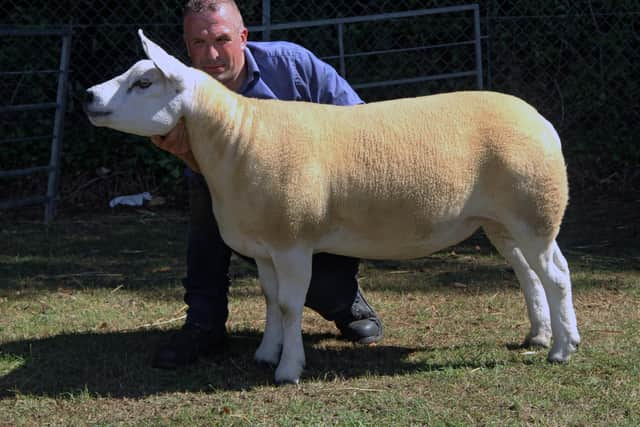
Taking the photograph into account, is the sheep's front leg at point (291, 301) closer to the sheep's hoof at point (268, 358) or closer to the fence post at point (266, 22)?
the sheep's hoof at point (268, 358)

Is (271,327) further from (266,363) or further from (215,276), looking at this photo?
(215,276)

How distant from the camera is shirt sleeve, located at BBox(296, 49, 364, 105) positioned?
4.30m

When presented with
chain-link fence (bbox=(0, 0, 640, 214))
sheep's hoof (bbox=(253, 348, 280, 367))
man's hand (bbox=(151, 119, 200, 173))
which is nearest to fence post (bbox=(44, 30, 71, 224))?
chain-link fence (bbox=(0, 0, 640, 214))

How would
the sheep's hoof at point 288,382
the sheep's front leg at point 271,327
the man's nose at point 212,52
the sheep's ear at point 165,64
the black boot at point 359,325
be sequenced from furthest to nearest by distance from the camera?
the black boot at point 359,325
the sheep's front leg at point 271,327
the man's nose at point 212,52
the sheep's hoof at point 288,382
the sheep's ear at point 165,64

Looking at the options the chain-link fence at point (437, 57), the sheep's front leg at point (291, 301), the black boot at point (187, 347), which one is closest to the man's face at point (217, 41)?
the sheep's front leg at point (291, 301)

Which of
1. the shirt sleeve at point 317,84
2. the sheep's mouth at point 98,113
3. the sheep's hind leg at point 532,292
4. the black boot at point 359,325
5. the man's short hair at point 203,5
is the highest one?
the man's short hair at point 203,5

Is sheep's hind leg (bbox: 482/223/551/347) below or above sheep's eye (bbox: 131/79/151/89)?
below

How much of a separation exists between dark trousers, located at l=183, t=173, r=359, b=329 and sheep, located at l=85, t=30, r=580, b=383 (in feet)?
1.69

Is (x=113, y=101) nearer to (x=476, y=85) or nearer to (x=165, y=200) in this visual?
(x=165, y=200)

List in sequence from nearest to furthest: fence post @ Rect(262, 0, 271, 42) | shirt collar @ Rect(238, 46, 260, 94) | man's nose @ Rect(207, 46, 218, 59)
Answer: man's nose @ Rect(207, 46, 218, 59) < shirt collar @ Rect(238, 46, 260, 94) < fence post @ Rect(262, 0, 271, 42)

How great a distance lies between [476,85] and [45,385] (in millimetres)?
5700

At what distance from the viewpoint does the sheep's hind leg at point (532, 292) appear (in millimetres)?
4109

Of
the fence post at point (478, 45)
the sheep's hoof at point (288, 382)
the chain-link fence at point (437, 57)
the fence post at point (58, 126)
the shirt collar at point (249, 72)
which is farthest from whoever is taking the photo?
the chain-link fence at point (437, 57)

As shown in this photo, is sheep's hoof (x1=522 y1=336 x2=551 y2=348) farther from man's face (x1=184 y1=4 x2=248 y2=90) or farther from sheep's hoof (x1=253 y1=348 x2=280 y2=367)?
man's face (x1=184 y1=4 x2=248 y2=90)
